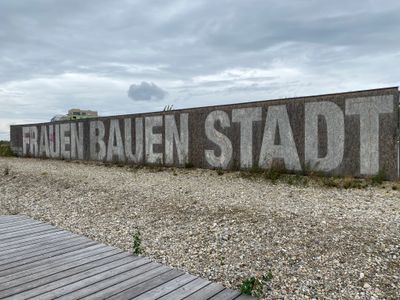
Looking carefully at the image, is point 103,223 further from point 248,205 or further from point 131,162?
point 131,162

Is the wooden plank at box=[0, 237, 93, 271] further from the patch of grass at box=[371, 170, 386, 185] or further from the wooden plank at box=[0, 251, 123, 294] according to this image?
the patch of grass at box=[371, 170, 386, 185]

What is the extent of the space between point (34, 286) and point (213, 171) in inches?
403

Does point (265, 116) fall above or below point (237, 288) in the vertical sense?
above

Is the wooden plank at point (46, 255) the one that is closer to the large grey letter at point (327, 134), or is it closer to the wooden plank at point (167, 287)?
the wooden plank at point (167, 287)

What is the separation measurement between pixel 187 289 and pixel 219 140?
10.3 m

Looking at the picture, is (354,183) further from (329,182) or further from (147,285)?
(147,285)

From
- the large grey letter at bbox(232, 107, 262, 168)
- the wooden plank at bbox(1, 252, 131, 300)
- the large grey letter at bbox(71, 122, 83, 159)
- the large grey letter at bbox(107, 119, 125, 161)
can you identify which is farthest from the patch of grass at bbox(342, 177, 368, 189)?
the large grey letter at bbox(71, 122, 83, 159)

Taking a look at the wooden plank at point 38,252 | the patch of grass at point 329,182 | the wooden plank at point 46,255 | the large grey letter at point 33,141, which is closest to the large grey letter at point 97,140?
the large grey letter at point 33,141

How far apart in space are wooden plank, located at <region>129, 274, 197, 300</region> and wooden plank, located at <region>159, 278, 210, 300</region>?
0.17ft

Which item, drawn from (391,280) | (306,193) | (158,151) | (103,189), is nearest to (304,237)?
(391,280)

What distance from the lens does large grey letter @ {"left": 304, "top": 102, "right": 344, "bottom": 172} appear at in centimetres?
1095

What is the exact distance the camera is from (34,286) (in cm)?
358

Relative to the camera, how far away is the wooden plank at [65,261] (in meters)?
3.87

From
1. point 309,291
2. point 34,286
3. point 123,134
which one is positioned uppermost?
point 123,134
